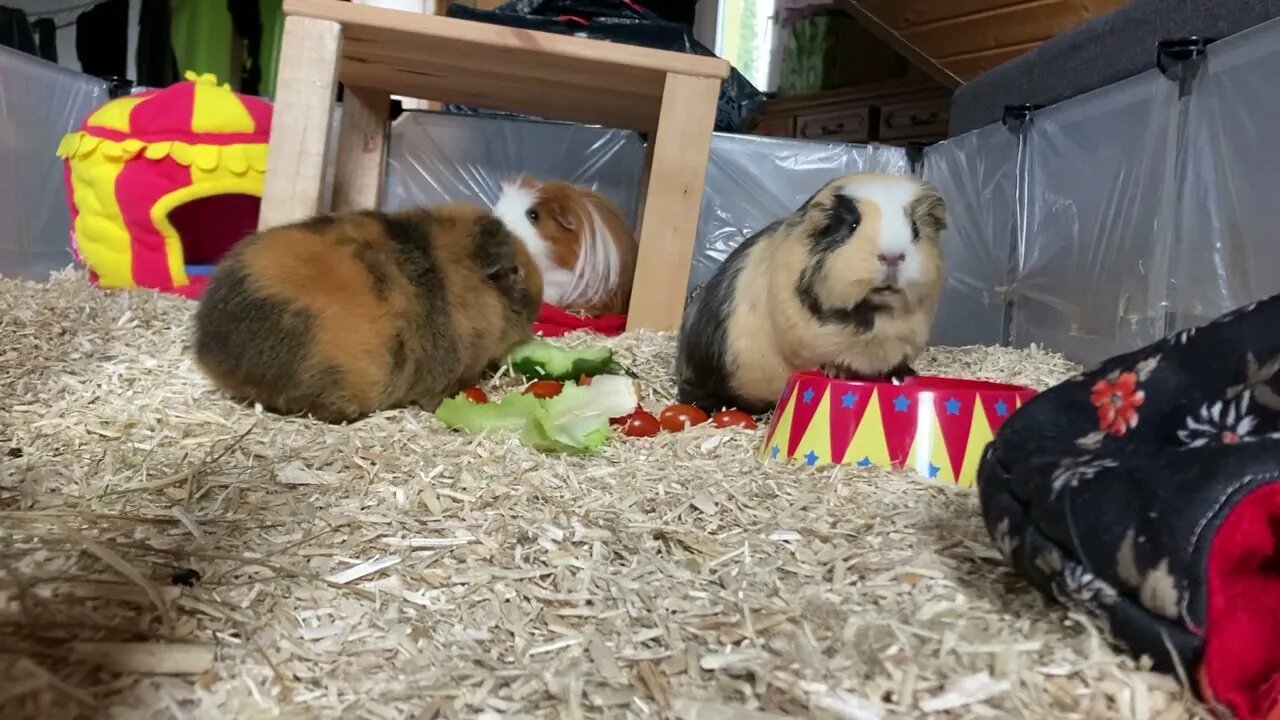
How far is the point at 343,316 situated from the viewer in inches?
53.7

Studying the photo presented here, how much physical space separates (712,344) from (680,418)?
0.15m

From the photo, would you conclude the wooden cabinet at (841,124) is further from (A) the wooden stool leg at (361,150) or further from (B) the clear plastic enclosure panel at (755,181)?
(A) the wooden stool leg at (361,150)

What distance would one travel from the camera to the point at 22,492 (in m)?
1.03

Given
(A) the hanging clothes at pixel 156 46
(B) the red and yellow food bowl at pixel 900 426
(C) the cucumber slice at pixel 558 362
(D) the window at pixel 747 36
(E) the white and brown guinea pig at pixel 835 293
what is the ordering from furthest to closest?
(D) the window at pixel 747 36, (A) the hanging clothes at pixel 156 46, (C) the cucumber slice at pixel 558 362, (E) the white and brown guinea pig at pixel 835 293, (B) the red and yellow food bowl at pixel 900 426

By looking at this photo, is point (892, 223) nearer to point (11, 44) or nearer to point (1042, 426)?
point (1042, 426)

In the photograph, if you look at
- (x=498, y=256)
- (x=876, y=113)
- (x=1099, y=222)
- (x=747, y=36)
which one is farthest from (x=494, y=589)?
(x=747, y=36)

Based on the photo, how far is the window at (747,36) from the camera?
15.6 feet

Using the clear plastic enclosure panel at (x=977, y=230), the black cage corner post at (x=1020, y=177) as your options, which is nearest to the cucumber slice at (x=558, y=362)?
the clear plastic enclosure panel at (x=977, y=230)

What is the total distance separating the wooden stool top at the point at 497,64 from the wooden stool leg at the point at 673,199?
6 centimetres

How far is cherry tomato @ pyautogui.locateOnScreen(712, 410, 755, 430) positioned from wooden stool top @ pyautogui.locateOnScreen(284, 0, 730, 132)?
2.75 feet

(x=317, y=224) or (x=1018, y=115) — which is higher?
(x=1018, y=115)

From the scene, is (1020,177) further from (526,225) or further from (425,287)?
(425,287)

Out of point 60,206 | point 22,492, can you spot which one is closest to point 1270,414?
point 22,492

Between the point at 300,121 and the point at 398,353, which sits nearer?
the point at 398,353
